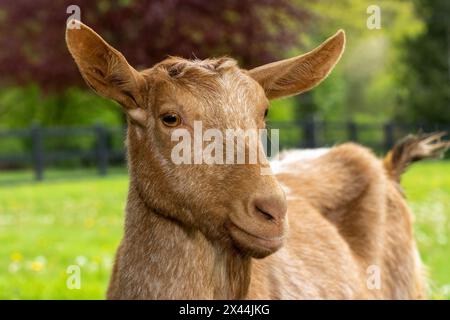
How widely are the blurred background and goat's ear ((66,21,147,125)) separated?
41.8 inches

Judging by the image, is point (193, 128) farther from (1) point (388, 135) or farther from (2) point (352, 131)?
(1) point (388, 135)

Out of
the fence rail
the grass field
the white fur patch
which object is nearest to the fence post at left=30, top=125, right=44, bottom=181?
the fence rail

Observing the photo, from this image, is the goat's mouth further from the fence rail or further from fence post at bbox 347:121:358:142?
fence post at bbox 347:121:358:142

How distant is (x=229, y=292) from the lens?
3535 millimetres

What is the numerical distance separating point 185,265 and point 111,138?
29.0m

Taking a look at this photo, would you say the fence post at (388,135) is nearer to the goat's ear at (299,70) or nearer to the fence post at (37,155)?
the fence post at (37,155)

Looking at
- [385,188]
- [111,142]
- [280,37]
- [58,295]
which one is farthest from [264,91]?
[111,142]

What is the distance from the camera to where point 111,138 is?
32031 millimetres

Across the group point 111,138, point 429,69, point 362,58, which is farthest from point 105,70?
point 362,58

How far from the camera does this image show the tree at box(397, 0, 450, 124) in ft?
106

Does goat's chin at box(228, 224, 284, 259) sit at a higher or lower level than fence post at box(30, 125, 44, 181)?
lower

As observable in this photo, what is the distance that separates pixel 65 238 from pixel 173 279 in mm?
7399

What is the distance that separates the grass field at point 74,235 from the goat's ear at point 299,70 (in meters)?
3.13

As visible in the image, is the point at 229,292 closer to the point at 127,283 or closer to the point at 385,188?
the point at 127,283
